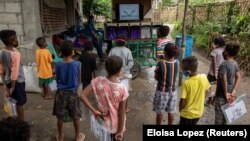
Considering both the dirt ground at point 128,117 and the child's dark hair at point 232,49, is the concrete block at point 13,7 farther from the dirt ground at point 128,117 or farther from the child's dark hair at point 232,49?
the child's dark hair at point 232,49

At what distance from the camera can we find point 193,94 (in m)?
3.28

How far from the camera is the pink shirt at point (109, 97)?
259 cm

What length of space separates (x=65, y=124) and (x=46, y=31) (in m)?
Answer: 4.07

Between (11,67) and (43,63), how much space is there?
1.66 meters

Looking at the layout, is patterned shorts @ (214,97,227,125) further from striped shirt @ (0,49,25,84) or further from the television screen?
the television screen

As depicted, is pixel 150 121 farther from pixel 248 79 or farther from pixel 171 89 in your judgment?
pixel 248 79

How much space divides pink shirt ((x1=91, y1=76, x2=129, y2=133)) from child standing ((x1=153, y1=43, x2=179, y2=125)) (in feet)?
3.79

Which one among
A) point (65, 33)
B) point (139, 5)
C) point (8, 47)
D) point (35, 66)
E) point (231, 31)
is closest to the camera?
point (8, 47)

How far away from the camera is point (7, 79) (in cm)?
380

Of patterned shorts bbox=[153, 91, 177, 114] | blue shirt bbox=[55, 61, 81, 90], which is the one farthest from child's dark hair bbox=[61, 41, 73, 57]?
patterned shorts bbox=[153, 91, 177, 114]

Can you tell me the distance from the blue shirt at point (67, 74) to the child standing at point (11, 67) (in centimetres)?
60

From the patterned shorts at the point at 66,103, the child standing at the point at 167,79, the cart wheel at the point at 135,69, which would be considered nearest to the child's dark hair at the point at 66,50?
the patterned shorts at the point at 66,103

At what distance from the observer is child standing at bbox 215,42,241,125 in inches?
140

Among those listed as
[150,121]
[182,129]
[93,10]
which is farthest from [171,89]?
[93,10]
